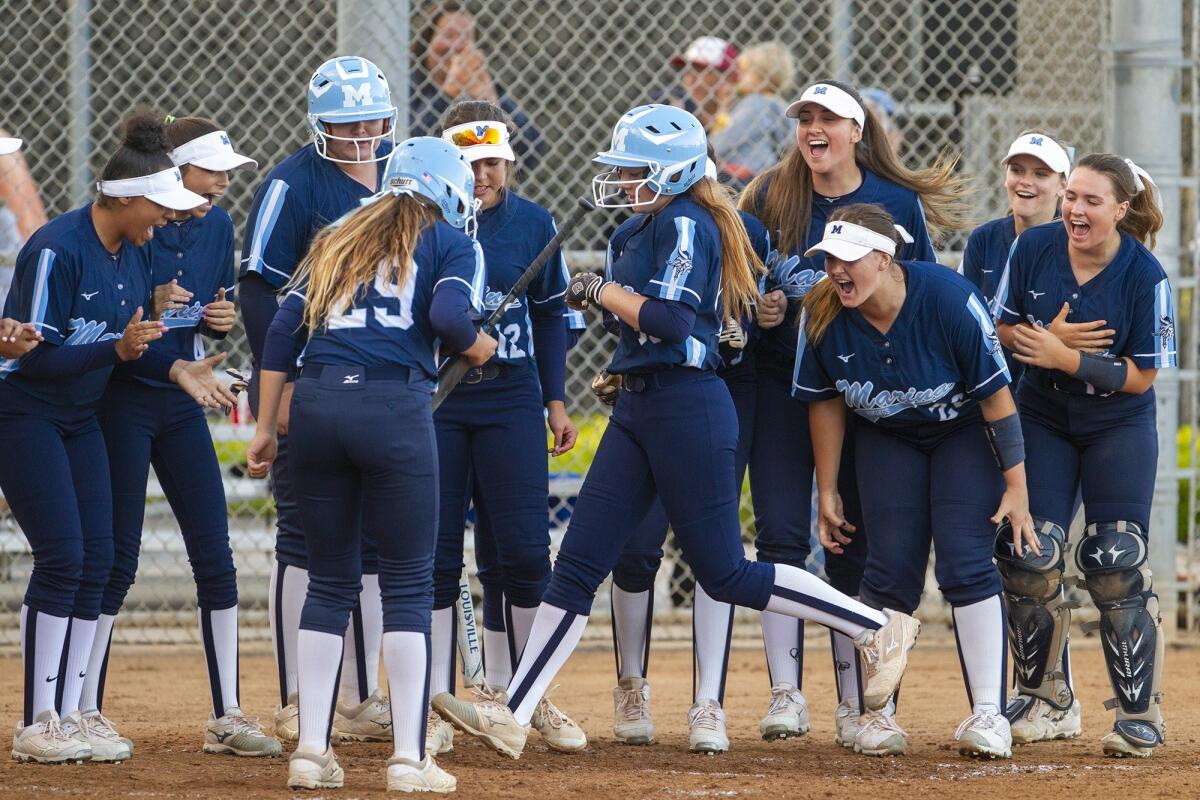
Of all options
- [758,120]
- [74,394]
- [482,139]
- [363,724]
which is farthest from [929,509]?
[758,120]

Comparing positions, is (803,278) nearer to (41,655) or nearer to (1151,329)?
(1151,329)

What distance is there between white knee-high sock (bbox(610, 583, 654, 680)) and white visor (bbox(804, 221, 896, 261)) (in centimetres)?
130

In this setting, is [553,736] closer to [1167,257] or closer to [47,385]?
[47,385]

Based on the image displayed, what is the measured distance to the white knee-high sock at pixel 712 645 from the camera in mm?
4883

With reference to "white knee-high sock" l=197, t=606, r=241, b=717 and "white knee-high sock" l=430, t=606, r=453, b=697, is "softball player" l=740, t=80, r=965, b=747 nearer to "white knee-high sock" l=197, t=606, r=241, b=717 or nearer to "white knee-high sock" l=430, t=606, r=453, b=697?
"white knee-high sock" l=430, t=606, r=453, b=697

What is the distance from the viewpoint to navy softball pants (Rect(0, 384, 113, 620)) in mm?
4309

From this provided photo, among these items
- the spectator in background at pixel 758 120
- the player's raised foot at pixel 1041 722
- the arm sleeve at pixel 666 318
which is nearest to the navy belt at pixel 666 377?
the arm sleeve at pixel 666 318

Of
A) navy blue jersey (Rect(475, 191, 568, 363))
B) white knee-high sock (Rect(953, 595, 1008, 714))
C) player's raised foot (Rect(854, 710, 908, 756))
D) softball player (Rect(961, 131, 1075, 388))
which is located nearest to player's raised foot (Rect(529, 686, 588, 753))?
player's raised foot (Rect(854, 710, 908, 756))

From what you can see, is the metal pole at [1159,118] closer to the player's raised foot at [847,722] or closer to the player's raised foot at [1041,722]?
the player's raised foot at [1041,722]

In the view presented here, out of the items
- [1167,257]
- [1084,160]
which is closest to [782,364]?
[1084,160]

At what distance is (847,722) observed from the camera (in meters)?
4.91

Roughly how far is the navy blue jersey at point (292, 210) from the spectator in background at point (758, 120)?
3.02 m

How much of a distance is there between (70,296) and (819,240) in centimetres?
220

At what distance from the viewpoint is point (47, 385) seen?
4.34 metres
